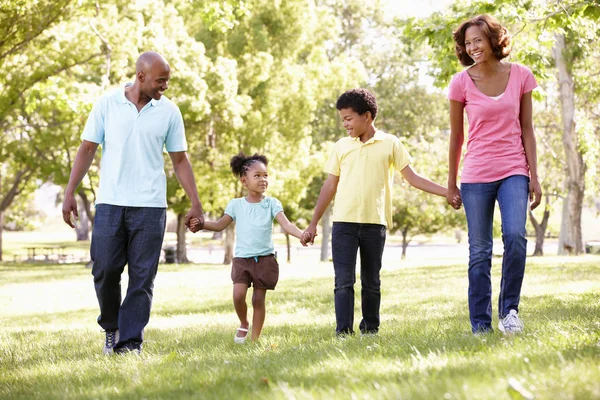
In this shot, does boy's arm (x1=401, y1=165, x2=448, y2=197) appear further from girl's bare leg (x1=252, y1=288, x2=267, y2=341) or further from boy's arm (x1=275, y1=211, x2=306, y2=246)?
girl's bare leg (x1=252, y1=288, x2=267, y2=341)

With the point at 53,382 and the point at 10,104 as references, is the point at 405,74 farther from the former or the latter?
the point at 53,382

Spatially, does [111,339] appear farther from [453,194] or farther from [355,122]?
[453,194]

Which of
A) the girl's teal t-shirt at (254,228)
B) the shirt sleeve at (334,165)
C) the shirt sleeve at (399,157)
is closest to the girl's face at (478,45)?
the shirt sleeve at (399,157)

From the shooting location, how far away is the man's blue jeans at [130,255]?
6.09 metres

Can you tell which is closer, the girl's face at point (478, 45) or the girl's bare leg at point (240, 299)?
the girl's face at point (478, 45)

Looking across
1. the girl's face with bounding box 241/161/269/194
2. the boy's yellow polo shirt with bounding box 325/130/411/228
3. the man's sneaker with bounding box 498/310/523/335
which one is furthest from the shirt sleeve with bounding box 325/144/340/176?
the man's sneaker with bounding box 498/310/523/335

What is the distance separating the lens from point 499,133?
5750 mm

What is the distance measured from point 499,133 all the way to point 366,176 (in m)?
1.20

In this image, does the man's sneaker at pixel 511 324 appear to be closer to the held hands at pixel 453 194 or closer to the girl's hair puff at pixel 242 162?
the held hands at pixel 453 194

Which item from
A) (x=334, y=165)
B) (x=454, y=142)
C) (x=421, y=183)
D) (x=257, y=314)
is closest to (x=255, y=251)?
(x=257, y=314)

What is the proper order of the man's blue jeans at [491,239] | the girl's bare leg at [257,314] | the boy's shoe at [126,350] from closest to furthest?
the man's blue jeans at [491,239] < the boy's shoe at [126,350] < the girl's bare leg at [257,314]

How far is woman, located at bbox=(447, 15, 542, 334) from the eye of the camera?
5.67 meters

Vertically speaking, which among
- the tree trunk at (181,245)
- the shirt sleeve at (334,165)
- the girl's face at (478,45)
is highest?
the girl's face at (478,45)

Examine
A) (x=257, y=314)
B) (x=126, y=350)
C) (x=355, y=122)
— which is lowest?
(x=126, y=350)
